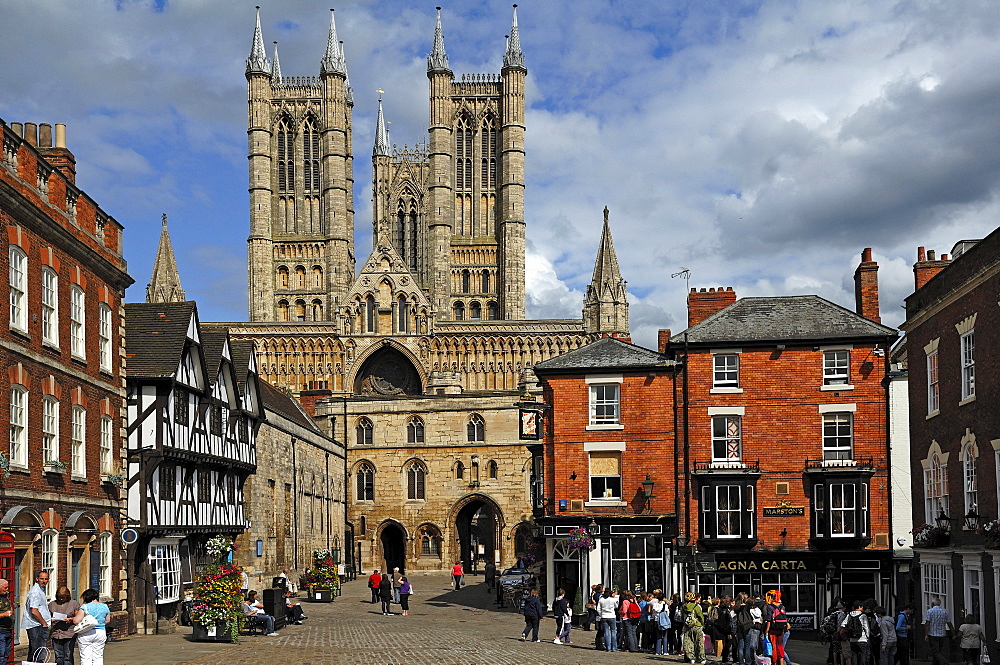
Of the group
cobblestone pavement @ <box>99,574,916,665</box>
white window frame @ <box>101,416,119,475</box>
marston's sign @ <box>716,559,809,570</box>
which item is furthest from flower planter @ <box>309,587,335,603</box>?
white window frame @ <box>101,416,119,475</box>

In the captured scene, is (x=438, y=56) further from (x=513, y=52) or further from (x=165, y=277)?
(x=165, y=277)

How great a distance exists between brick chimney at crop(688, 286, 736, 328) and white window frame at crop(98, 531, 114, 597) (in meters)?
18.5

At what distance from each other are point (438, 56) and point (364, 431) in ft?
173

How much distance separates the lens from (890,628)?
2172cm

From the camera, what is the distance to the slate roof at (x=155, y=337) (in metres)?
29.5

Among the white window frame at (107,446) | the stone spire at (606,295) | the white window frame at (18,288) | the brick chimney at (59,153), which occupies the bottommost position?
the white window frame at (107,446)

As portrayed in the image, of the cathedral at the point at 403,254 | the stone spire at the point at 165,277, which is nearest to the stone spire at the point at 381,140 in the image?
the cathedral at the point at 403,254

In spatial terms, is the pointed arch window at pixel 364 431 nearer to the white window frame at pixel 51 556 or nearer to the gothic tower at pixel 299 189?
the gothic tower at pixel 299 189

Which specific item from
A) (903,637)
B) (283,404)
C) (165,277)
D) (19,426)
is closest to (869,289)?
(903,637)

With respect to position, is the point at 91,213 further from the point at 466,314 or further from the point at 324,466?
the point at 466,314

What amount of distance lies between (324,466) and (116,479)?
33281 millimetres

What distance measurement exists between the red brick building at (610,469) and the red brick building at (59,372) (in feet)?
44.2

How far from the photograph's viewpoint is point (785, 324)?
1387 inches

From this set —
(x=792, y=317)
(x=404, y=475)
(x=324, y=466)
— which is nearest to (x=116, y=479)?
(x=792, y=317)
